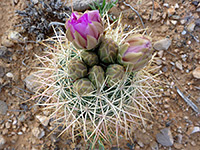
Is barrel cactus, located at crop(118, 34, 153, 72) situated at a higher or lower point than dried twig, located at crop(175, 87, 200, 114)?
higher

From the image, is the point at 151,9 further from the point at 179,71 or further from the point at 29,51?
the point at 29,51

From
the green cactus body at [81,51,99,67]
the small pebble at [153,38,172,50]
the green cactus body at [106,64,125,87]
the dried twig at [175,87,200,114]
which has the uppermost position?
the green cactus body at [81,51,99,67]

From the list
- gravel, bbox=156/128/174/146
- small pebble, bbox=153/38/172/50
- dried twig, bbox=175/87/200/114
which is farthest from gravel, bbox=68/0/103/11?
gravel, bbox=156/128/174/146

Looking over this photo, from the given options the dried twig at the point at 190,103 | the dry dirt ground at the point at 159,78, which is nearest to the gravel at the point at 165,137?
the dry dirt ground at the point at 159,78

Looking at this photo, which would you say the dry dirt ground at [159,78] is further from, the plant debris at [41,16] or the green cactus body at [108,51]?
the green cactus body at [108,51]

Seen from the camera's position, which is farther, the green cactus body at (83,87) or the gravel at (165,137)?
the gravel at (165,137)

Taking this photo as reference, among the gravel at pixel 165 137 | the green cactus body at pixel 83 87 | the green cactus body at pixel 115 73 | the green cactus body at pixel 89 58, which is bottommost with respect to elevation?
the gravel at pixel 165 137

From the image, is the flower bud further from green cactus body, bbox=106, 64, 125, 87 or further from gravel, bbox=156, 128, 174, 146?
gravel, bbox=156, 128, 174, 146

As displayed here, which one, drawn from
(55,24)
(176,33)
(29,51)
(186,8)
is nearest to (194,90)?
(176,33)
